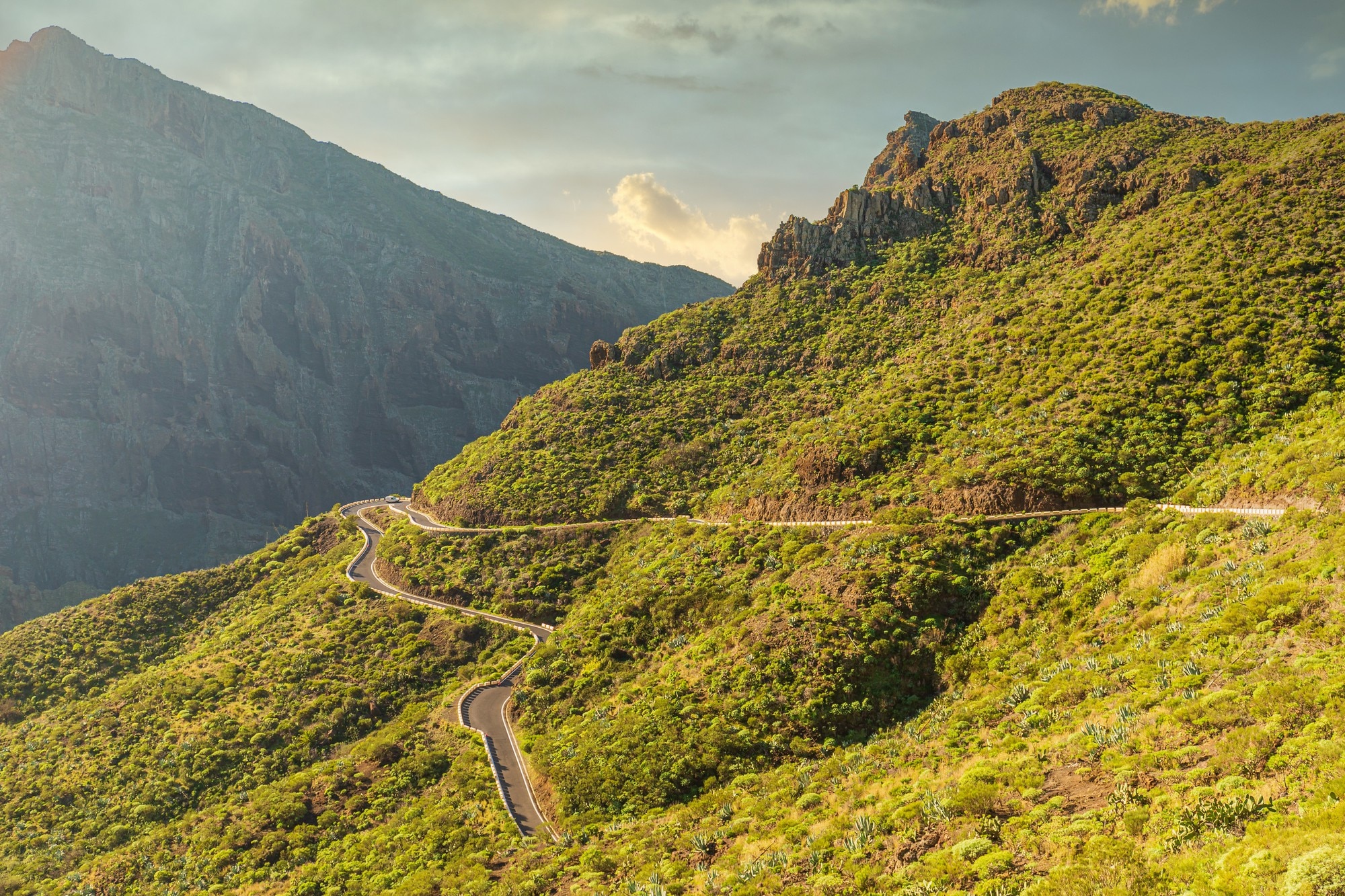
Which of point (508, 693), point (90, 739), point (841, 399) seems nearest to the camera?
point (508, 693)

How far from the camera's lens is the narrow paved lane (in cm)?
2852

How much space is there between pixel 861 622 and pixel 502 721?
64.1 feet

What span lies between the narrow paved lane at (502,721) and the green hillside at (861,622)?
3.00ft

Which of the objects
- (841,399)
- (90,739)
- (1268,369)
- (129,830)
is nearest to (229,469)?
(90,739)

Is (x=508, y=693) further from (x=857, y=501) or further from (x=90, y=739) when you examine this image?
(x=90, y=739)

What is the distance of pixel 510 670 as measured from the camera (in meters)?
41.5

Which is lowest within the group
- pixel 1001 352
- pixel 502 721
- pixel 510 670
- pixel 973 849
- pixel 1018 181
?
pixel 502 721

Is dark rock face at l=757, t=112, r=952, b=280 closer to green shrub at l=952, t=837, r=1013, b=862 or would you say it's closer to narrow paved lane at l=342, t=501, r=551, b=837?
narrow paved lane at l=342, t=501, r=551, b=837

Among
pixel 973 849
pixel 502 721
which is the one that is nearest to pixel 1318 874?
pixel 973 849

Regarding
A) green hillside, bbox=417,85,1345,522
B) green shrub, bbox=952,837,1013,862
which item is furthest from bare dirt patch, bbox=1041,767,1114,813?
green hillside, bbox=417,85,1345,522

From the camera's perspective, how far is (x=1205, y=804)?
467 inches

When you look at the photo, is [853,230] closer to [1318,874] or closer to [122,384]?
[1318,874]

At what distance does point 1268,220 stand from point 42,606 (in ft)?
599

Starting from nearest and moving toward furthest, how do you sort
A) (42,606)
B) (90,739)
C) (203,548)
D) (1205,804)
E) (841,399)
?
(1205,804) < (90,739) < (841,399) < (42,606) < (203,548)
